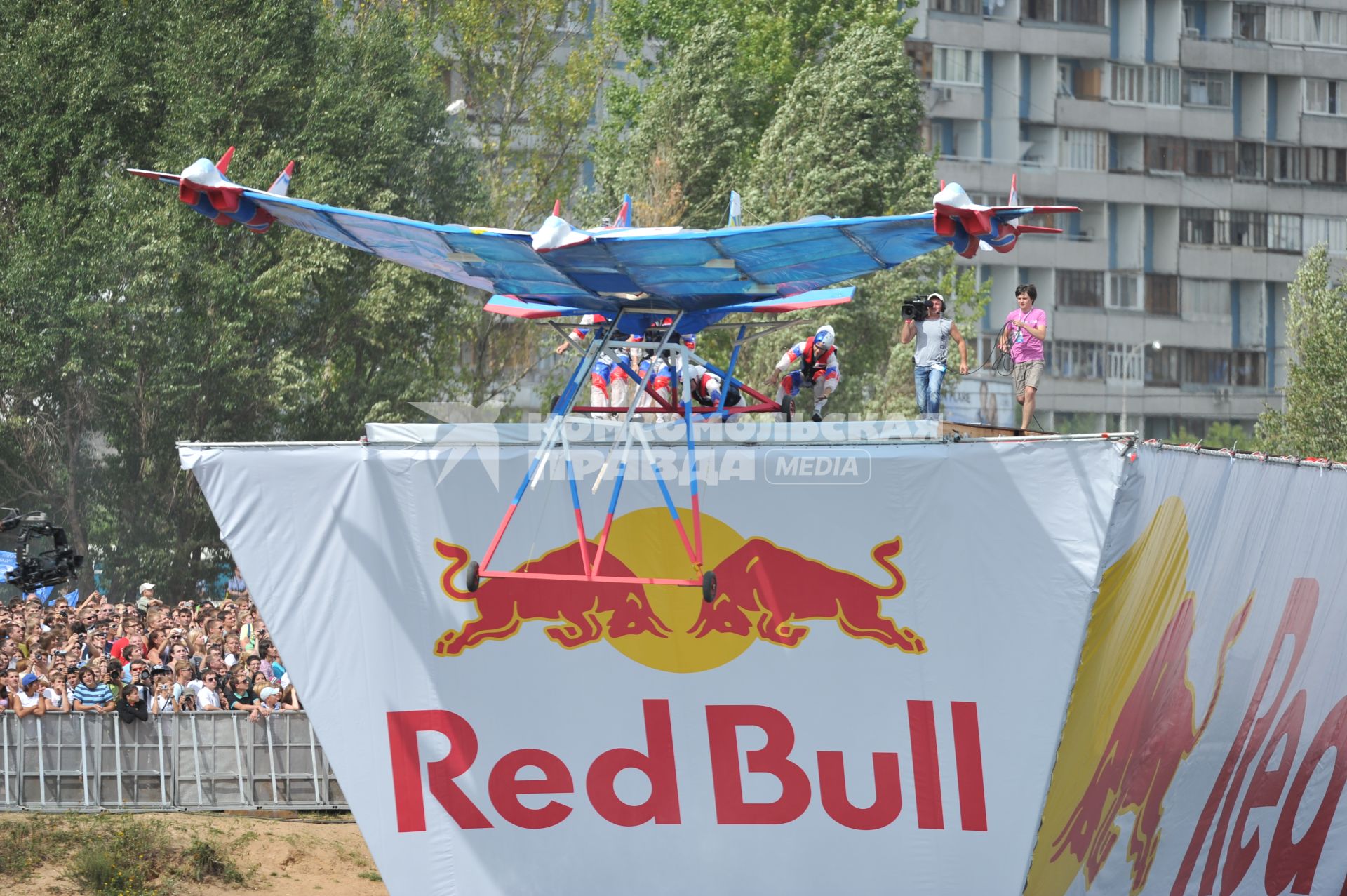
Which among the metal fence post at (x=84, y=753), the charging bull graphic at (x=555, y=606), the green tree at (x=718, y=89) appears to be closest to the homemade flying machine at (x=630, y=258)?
the charging bull graphic at (x=555, y=606)

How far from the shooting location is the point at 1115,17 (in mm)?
81500

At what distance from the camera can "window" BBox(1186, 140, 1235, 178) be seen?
82812 millimetres

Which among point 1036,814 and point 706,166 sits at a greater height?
point 706,166

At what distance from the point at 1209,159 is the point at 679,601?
234ft

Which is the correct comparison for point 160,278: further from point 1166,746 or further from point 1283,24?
point 1283,24

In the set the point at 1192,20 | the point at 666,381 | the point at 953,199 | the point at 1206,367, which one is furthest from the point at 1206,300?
the point at 953,199

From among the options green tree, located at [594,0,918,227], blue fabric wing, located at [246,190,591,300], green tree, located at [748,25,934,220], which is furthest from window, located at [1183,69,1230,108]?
blue fabric wing, located at [246,190,591,300]

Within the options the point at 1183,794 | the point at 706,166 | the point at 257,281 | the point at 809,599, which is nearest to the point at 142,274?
the point at 257,281

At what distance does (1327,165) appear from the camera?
84.9 m

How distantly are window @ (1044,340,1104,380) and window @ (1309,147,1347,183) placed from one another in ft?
51.4

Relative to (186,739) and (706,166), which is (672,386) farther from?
(706,166)

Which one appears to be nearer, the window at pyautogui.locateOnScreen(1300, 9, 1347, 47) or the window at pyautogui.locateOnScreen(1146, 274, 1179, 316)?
the window at pyautogui.locateOnScreen(1146, 274, 1179, 316)

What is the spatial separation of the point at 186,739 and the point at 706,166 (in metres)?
25.7

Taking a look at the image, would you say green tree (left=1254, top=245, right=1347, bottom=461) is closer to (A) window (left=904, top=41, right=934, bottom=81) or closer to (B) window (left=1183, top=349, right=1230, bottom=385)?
Result: (A) window (left=904, top=41, right=934, bottom=81)
